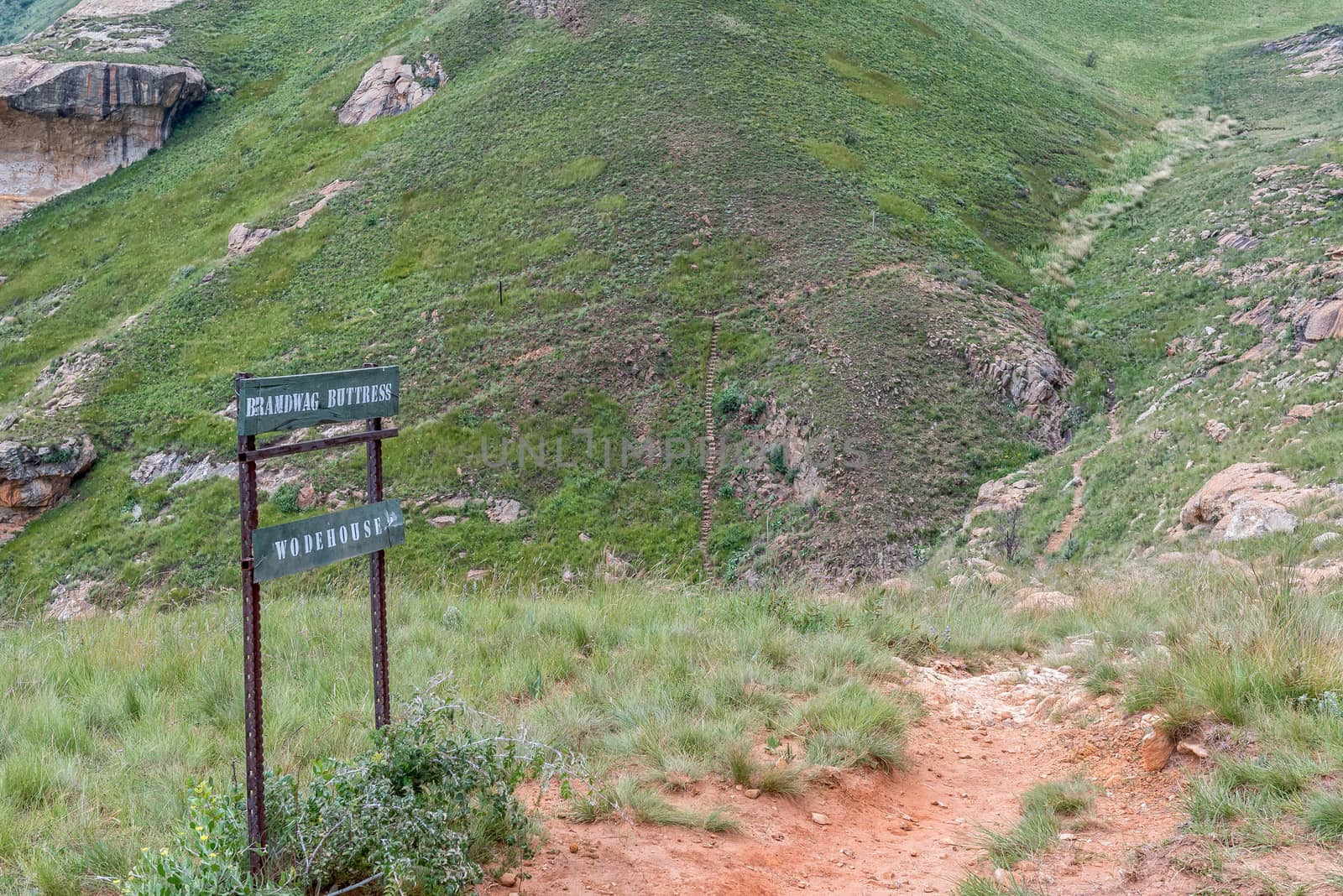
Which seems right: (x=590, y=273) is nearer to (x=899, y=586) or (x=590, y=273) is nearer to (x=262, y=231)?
(x=262, y=231)

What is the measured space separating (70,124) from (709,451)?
155 feet

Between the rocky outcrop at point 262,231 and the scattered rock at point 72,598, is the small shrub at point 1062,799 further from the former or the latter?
the rocky outcrop at point 262,231

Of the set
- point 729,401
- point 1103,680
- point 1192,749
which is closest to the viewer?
point 1192,749

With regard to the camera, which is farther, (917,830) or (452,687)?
(452,687)

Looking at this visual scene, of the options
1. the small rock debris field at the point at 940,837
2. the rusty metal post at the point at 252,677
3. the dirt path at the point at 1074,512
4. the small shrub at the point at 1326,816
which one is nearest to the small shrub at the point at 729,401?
the dirt path at the point at 1074,512

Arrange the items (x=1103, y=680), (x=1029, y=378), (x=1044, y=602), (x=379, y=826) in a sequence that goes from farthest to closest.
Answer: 1. (x=1029, y=378)
2. (x=1044, y=602)
3. (x=1103, y=680)
4. (x=379, y=826)

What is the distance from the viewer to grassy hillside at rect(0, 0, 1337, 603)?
22625mm

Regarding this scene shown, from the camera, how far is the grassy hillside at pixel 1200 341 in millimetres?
14781

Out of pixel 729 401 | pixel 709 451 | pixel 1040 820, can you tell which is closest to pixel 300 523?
pixel 1040 820

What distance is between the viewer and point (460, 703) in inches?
182

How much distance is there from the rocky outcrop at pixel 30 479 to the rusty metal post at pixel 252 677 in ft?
94.5

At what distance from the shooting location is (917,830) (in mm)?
4859

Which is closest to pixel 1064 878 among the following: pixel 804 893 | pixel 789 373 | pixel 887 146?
pixel 804 893

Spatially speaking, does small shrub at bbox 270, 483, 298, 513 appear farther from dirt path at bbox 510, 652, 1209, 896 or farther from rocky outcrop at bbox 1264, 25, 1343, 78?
rocky outcrop at bbox 1264, 25, 1343, 78
